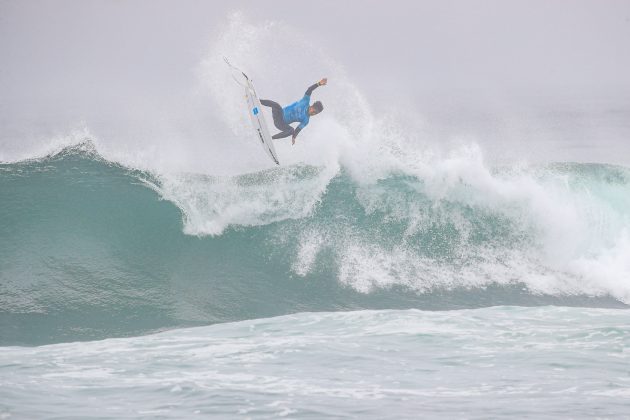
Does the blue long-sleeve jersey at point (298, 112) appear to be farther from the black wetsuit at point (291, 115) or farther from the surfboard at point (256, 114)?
the surfboard at point (256, 114)

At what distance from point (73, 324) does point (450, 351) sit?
Result: 5.95 metres

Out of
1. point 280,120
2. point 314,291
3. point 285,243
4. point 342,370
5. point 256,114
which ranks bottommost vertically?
point 342,370

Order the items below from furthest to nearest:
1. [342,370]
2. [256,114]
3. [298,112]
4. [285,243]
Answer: [285,243] < [256,114] < [298,112] < [342,370]

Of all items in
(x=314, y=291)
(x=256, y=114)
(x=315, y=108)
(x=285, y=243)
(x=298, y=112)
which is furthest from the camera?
(x=285, y=243)

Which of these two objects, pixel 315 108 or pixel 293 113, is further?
pixel 293 113

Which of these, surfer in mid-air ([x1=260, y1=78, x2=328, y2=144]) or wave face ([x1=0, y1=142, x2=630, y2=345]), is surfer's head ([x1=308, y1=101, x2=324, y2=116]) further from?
wave face ([x1=0, y1=142, x2=630, y2=345])

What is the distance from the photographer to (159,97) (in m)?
89.8

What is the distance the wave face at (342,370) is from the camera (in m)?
8.54

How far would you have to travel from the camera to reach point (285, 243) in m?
15.0

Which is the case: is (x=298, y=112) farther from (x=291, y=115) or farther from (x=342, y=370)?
(x=342, y=370)

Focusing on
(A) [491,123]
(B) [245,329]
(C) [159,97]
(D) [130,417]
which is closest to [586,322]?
(B) [245,329]

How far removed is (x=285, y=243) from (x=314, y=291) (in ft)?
4.95

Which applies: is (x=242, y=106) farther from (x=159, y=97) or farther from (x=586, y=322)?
(x=159, y=97)

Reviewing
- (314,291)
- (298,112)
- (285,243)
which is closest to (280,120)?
(298,112)
